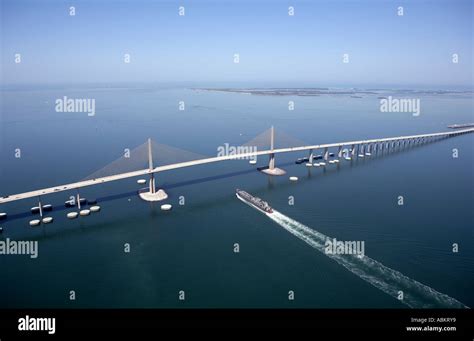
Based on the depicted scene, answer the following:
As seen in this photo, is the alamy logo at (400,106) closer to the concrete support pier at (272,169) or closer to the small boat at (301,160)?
the small boat at (301,160)

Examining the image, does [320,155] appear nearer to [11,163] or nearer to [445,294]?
[445,294]

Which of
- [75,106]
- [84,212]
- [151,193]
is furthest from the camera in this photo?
[75,106]

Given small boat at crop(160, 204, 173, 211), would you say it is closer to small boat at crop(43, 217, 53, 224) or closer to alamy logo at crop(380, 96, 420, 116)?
small boat at crop(43, 217, 53, 224)

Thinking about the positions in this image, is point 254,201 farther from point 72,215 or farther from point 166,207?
point 72,215

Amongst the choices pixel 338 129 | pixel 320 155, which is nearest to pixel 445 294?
pixel 320 155
